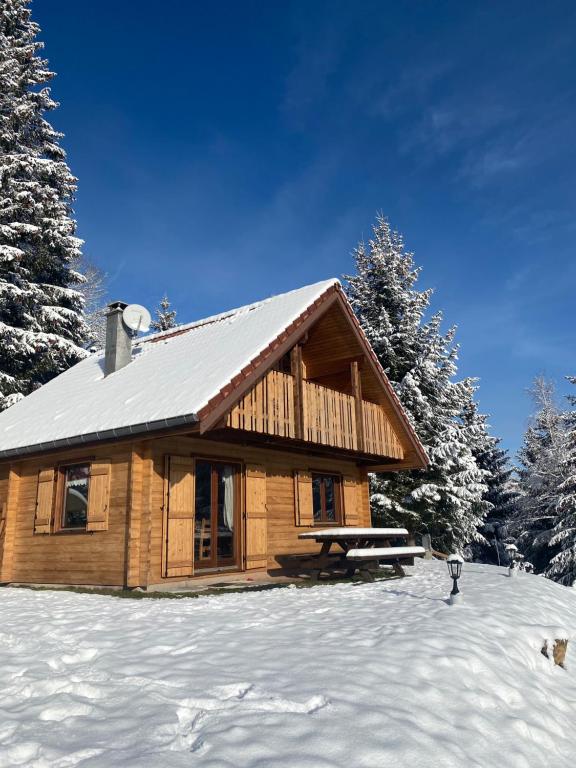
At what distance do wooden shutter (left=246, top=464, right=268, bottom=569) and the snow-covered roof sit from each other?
8.63ft

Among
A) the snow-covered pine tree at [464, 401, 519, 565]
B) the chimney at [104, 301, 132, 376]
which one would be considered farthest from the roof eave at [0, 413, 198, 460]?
the snow-covered pine tree at [464, 401, 519, 565]

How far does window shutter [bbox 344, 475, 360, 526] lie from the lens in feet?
49.9

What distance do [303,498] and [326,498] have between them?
1.64m

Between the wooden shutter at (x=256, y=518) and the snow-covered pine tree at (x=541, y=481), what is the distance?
13263 millimetres

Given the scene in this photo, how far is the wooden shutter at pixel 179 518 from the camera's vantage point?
9859mm

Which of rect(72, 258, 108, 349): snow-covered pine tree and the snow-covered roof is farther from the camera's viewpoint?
rect(72, 258, 108, 349): snow-covered pine tree

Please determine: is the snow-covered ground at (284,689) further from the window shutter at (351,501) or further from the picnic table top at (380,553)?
the window shutter at (351,501)

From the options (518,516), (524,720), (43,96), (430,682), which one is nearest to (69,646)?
(430,682)

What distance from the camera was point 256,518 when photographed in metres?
11.9

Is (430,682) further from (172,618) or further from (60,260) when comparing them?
(60,260)

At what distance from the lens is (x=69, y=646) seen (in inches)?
208

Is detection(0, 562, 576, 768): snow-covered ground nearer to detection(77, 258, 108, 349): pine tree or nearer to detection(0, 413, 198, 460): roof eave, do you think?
detection(0, 413, 198, 460): roof eave

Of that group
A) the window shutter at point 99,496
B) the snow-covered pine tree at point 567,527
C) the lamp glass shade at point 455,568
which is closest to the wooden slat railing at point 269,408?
the window shutter at point 99,496

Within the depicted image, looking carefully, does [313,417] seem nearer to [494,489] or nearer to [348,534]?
[348,534]
